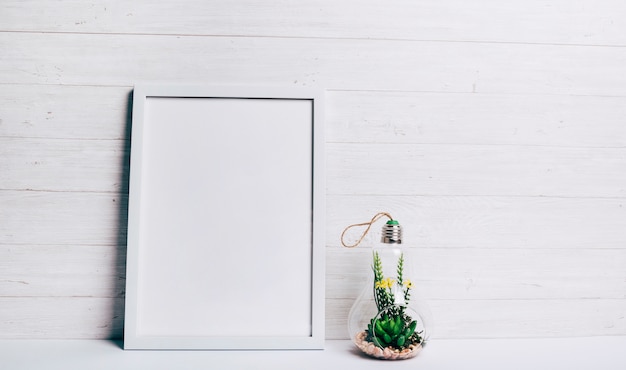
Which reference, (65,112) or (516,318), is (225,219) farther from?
(516,318)

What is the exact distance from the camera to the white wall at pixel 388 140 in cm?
97

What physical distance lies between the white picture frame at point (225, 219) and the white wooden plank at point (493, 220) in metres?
0.09

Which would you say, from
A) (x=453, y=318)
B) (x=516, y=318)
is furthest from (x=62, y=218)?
(x=516, y=318)

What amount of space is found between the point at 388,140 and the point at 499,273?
364 mm

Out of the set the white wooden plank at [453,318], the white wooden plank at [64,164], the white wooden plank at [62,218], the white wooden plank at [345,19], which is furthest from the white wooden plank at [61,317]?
the white wooden plank at [345,19]

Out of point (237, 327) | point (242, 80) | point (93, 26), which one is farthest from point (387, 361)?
point (93, 26)

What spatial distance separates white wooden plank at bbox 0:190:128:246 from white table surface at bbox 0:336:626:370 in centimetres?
20

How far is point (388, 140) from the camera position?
39.6 inches

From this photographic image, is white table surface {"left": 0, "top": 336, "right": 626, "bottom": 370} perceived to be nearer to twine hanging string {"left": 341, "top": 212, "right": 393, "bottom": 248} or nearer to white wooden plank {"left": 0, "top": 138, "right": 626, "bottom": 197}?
twine hanging string {"left": 341, "top": 212, "right": 393, "bottom": 248}

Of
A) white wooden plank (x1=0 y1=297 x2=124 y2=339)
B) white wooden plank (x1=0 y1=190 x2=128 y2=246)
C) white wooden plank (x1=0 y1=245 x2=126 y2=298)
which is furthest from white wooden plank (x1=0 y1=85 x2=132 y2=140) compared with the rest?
white wooden plank (x1=0 y1=297 x2=124 y2=339)

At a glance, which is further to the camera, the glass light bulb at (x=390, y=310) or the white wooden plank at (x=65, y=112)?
the white wooden plank at (x=65, y=112)

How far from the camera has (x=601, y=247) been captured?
1.02m

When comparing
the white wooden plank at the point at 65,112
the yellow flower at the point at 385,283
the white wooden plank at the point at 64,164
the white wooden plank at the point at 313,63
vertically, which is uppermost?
the white wooden plank at the point at 313,63

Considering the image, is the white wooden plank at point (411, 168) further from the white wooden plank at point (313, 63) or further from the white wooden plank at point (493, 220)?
the white wooden plank at point (313, 63)
